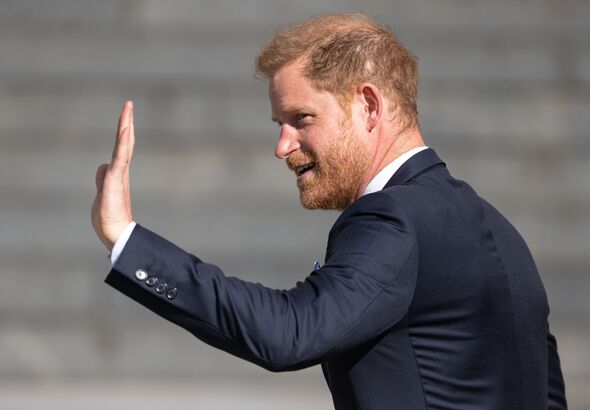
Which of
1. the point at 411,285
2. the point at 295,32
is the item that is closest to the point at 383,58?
the point at 295,32

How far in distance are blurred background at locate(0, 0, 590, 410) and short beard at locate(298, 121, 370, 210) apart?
2.84 metres

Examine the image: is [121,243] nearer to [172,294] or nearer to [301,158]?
[172,294]

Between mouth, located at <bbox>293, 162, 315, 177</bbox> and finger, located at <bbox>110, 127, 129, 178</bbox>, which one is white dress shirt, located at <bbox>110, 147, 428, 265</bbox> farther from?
finger, located at <bbox>110, 127, 129, 178</bbox>

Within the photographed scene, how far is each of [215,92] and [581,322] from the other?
1708 millimetres

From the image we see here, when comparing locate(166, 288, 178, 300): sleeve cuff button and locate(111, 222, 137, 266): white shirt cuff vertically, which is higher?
locate(111, 222, 137, 266): white shirt cuff

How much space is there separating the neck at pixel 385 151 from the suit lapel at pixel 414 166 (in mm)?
40

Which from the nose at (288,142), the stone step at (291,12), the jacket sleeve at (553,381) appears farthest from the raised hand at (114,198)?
the stone step at (291,12)

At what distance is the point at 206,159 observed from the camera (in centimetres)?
523

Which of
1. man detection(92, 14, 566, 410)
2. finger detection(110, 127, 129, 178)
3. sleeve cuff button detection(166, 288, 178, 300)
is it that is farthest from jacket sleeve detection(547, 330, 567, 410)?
finger detection(110, 127, 129, 178)

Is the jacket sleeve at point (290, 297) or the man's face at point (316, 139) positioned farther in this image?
the man's face at point (316, 139)

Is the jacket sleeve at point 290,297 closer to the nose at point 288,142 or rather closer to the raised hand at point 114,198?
the raised hand at point 114,198

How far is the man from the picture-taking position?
1.92 metres

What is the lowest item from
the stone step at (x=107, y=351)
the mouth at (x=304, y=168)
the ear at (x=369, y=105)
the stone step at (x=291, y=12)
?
the stone step at (x=107, y=351)

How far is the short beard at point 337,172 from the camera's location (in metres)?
2.26
